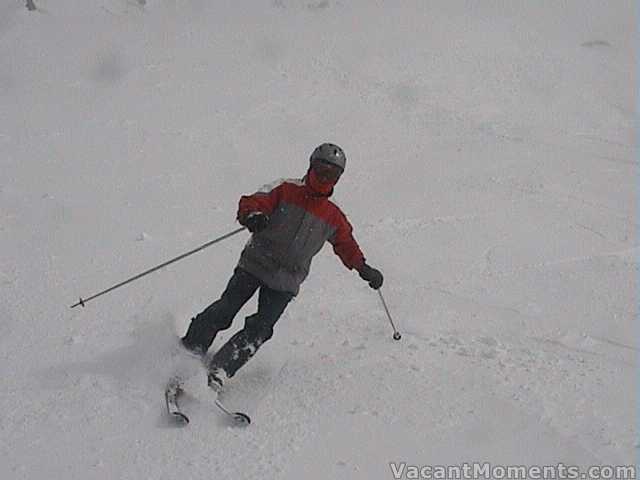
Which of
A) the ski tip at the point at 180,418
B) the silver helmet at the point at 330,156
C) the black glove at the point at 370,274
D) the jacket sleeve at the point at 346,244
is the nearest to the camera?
the ski tip at the point at 180,418

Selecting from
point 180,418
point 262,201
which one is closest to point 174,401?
point 180,418

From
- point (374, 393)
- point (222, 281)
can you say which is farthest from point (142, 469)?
point (222, 281)

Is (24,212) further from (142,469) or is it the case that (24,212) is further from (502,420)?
(502,420)

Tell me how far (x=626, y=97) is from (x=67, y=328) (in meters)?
11.7

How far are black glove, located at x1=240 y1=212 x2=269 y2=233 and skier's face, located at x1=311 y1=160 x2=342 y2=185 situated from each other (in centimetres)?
46

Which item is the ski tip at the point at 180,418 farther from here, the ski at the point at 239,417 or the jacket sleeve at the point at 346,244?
the jacket sleeve at the point at 346,244

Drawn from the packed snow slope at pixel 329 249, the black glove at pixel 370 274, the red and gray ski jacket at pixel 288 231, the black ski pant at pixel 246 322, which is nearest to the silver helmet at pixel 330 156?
the red and gray ski jacket at pixel 288 231

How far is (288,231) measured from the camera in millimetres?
4625

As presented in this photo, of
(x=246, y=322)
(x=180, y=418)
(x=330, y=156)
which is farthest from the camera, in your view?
(x=246, y=322)

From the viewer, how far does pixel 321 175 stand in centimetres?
446

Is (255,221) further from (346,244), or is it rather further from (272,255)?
(346,244)

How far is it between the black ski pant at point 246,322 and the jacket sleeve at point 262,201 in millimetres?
493

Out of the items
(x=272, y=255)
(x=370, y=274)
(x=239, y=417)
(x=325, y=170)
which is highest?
(x=325, y=170)

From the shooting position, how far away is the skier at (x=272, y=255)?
453 cm
